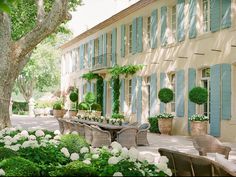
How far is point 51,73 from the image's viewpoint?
4919 cm

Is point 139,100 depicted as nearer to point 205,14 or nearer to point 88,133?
point 205,14

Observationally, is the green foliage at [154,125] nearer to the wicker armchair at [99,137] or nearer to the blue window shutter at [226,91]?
the blue window shutter at [226,91]

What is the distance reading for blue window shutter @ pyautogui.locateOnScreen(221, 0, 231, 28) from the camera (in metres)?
15.1

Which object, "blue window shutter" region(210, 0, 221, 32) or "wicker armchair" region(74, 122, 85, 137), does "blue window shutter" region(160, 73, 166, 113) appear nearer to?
"blue window shutter" region(210, 0, 221, 32)

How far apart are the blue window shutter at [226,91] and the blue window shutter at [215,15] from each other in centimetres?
141

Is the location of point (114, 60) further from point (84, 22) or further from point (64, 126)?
point (84, 22)

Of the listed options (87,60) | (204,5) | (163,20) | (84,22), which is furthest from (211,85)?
(84,22)

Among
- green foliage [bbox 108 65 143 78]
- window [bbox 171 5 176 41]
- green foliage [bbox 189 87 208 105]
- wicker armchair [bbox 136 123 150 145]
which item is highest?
window [bbox 171 5 176 41]

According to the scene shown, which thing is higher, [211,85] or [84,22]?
[84,22]

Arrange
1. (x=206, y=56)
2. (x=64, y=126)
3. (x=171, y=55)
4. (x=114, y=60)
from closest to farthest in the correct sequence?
(x=64, y=126)
(x=206, y=56)
(x=171, y=55)
(x=114, y=60)

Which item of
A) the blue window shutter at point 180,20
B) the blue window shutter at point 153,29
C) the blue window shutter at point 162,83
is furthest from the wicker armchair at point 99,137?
the blue window shutter at point 153,29

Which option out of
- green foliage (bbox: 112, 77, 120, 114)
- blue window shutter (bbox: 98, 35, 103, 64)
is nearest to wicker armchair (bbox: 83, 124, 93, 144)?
green foliage (bbox: 112, 77, 120, 114)

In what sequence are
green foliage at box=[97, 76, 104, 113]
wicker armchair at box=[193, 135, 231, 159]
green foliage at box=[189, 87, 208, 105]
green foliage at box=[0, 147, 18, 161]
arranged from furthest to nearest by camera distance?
1. green foliage at box=[97, 76, 104, 113]
2. green foliage at box=[189, 87, 208, 105]
3. wicker armchair at box=[193, 135, 231, 159]
4. green foliage at box=[0, 147, 18, 161]

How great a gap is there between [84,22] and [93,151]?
6444cm
